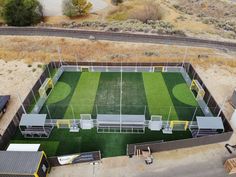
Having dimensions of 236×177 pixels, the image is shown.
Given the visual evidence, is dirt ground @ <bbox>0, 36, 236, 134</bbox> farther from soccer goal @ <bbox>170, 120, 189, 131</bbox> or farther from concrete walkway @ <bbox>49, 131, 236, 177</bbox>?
concrete walkway @ <bbox>49, 131, 236, 177</bbox>

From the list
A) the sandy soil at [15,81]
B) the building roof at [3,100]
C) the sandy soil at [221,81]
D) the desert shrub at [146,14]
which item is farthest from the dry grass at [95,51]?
the desert shrub at [146,14]

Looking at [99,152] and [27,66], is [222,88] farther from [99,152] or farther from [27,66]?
[27,66]

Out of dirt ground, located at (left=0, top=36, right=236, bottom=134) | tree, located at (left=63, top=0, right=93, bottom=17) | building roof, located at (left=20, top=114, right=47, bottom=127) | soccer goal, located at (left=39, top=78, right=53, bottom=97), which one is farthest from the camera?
tree, located at (left=63, top=0, right=93, bottom=17)

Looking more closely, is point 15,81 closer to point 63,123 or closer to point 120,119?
point 63,123

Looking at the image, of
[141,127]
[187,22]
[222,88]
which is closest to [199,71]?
[222,88]

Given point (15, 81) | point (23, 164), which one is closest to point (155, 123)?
point (23, 164)

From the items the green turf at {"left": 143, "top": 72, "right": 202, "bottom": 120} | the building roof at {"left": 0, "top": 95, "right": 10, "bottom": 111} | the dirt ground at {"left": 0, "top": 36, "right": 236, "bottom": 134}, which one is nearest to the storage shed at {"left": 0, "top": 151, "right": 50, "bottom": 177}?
the building roof at {"left": 0, "top": 95, "right": 10, "bottom": 111}

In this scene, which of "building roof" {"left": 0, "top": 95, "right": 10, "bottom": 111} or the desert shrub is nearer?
"building roof" {"left": 0, "top": 95, "right": 10, "bottom": 111}
